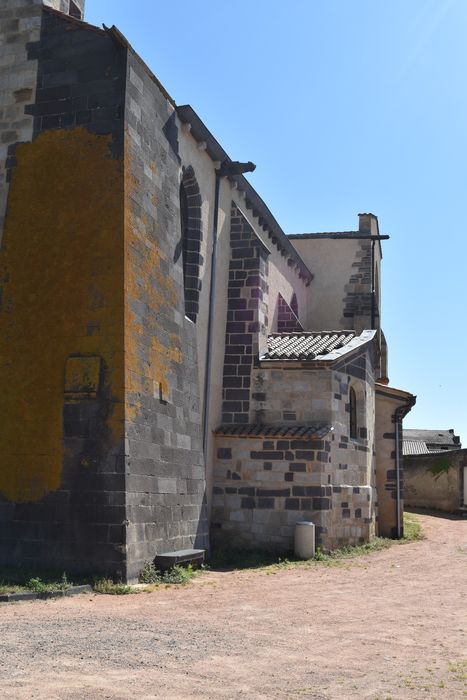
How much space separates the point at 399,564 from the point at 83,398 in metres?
6.26

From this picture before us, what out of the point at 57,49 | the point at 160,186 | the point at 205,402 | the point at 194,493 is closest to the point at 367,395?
the point at 205,402

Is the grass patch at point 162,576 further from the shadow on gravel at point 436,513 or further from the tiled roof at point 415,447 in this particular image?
the tiled roof at point 415,447

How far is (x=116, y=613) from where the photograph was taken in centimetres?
780

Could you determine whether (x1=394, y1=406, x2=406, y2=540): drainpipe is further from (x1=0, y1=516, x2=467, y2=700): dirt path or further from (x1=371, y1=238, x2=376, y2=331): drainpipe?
(x1=0, y1=516, x2=467, y2=700): dirt path

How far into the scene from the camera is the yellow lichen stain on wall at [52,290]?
33.3 ft

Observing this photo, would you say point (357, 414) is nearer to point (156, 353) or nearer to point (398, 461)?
point (398, 461)

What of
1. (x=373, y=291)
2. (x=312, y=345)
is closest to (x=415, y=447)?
(x=373, y=291)

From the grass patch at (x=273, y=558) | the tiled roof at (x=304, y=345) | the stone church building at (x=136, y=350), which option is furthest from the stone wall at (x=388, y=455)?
the tiled roof at (x=304, y=345)

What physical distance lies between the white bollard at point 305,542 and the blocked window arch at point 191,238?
13.4 ft

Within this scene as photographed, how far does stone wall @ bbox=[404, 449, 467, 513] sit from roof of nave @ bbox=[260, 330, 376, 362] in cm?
1010

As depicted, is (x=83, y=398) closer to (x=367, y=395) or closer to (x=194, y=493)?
(x=194, y=493)

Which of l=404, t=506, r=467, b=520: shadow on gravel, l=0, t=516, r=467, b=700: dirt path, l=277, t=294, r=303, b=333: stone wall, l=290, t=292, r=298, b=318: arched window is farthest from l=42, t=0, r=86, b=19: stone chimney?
l=404, t=506, r=467, b=520: shadow on gravel

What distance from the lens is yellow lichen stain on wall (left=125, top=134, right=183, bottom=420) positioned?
10.4 m

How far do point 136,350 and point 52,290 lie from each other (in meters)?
1.44
